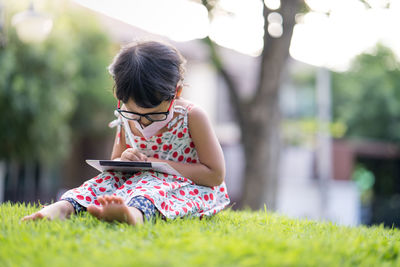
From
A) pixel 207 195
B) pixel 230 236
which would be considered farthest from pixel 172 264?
pixel 207 195

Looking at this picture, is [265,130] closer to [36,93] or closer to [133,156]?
[133,156]

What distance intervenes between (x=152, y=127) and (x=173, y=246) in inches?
50.1

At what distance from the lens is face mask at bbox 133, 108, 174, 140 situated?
9.73 ft

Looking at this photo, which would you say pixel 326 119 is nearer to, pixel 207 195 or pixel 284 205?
pixel 284 205

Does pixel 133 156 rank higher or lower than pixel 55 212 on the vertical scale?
higher

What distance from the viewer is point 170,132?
300 cm

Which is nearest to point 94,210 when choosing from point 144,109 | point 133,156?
point 133,156

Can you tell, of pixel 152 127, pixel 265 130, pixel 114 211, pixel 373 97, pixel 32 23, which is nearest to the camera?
pixel 114 211

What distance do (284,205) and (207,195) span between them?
52.1 ft

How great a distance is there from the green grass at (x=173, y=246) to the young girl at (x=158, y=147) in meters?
0.23

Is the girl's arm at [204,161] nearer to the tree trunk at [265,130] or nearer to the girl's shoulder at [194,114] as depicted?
Answer: the girl's shoulder at [194,114]

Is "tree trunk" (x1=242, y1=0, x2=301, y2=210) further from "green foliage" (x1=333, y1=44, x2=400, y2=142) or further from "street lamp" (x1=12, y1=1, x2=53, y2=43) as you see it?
"green foliage" (x1=333, y1=44, x2=400, y2=142)

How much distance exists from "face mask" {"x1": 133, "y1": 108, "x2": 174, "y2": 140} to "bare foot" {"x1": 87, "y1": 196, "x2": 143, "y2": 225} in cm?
78

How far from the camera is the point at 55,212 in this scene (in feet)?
8.04
